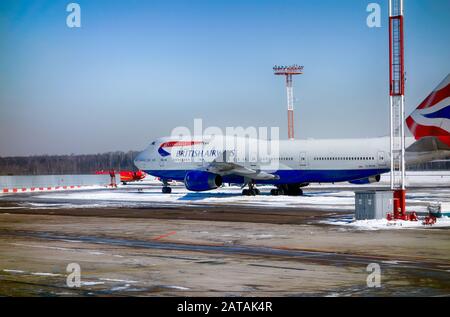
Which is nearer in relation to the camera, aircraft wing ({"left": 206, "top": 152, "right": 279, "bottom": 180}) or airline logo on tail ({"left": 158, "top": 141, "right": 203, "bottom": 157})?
aircraft wing ({"left": 206, "top": 152, "right": 279, "bottom": 180})

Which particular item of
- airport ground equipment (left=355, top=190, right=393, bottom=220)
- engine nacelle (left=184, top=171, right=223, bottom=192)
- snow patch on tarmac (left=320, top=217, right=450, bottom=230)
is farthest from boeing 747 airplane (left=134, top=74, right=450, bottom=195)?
snow patch on tarmac (left=320, top=217, right=450, bottom=230)

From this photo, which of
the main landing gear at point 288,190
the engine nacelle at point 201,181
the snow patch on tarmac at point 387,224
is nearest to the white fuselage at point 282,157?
the main landing gear at point 288,190

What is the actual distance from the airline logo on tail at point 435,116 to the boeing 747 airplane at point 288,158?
0.05 m

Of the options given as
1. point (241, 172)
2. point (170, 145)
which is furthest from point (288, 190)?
point (170, 145)

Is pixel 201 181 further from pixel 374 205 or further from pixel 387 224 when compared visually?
pixel 387 224

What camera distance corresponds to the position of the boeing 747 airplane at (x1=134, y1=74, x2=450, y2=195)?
3700 centimetres

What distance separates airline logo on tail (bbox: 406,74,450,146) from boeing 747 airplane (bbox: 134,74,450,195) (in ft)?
0.18

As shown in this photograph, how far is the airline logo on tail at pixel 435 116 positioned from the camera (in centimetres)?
3188

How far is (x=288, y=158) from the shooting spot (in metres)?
44.1

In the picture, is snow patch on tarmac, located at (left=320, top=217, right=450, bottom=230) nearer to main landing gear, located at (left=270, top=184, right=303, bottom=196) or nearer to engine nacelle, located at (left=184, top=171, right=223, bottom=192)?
engine nacelle, located at (left=184, top=171, right=223, bottom=192)

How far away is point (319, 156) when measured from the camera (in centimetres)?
4288

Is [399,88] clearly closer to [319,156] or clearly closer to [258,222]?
[258,222]

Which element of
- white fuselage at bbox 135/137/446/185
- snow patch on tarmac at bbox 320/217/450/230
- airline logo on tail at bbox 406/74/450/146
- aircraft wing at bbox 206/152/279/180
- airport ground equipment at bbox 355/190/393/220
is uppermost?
airline logo on tail at bbox 406/74/450/146

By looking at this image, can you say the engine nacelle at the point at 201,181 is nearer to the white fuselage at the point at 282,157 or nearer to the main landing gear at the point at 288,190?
the white fuselage at the point at 282,157
